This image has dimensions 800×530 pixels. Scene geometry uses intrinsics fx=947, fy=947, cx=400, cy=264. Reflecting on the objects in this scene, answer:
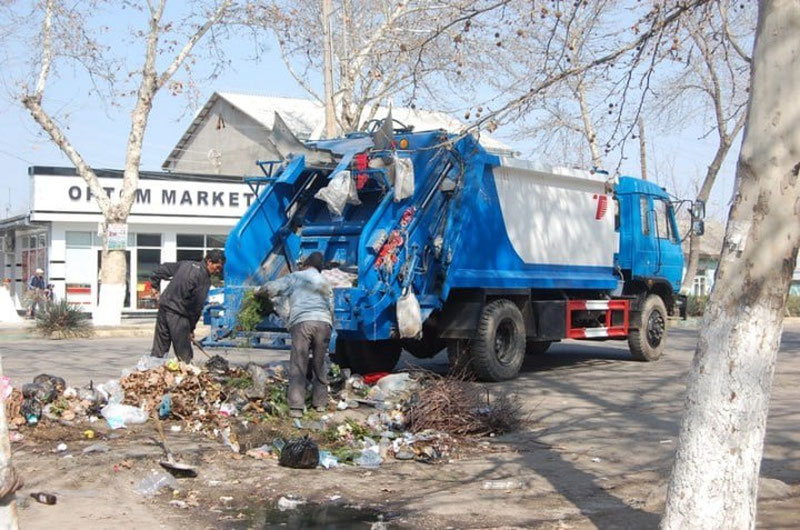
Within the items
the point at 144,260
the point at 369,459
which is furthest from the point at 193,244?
the point at 369,459

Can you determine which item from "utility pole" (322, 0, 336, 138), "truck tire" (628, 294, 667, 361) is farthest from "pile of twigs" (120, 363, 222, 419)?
"utility pole" (322, 0, 336, 138)

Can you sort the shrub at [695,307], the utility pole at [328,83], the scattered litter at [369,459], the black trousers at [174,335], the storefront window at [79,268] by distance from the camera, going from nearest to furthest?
the scattered litter at [369,459] → the black trousers at [174,335] → the utility pole at [328,83] → the shrub at [695,307] → the storefront window at [79,268]

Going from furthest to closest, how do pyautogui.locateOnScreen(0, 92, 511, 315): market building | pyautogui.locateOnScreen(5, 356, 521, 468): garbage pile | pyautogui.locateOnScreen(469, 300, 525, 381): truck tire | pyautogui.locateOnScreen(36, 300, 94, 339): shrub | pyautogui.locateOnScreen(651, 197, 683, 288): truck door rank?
1. pyautogui.locateOnScreen(0, 92, 511, 315): market building
2. pyautogui.locateOnScreen(36, 300, 94, 339): shrub
3. pyautogui.locateOnScreen(651, 197, 683, 288): truck door
4. pyautogui.locateOnScreen(469, 300, 525, 381): truck tire
5. pyautogui.locateOnScreen(5, 356, 521, 468): garbage pile

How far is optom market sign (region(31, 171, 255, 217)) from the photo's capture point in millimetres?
26825

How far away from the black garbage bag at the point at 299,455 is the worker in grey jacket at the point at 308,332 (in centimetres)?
146

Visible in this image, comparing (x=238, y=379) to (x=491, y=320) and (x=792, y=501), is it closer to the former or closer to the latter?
(x=491, y=320)

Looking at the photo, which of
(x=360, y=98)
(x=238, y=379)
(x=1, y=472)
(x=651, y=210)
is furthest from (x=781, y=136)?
(x=360, y=98)

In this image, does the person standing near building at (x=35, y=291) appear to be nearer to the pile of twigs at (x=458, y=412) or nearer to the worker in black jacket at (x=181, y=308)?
the worker in black jacket at (x=181, y=308)

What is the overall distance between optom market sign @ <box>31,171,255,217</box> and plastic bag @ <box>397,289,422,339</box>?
1704 cm

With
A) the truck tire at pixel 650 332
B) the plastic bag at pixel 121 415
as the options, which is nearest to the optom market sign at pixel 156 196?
the truck tire at pixel 650 332

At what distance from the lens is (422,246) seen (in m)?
10.8

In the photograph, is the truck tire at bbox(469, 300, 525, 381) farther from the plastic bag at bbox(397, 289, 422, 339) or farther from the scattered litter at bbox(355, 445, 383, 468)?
the scattered litter at bbox(355, 445, 383, 468)

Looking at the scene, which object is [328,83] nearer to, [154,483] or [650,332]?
[650,332]

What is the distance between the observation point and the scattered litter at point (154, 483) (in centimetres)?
619
